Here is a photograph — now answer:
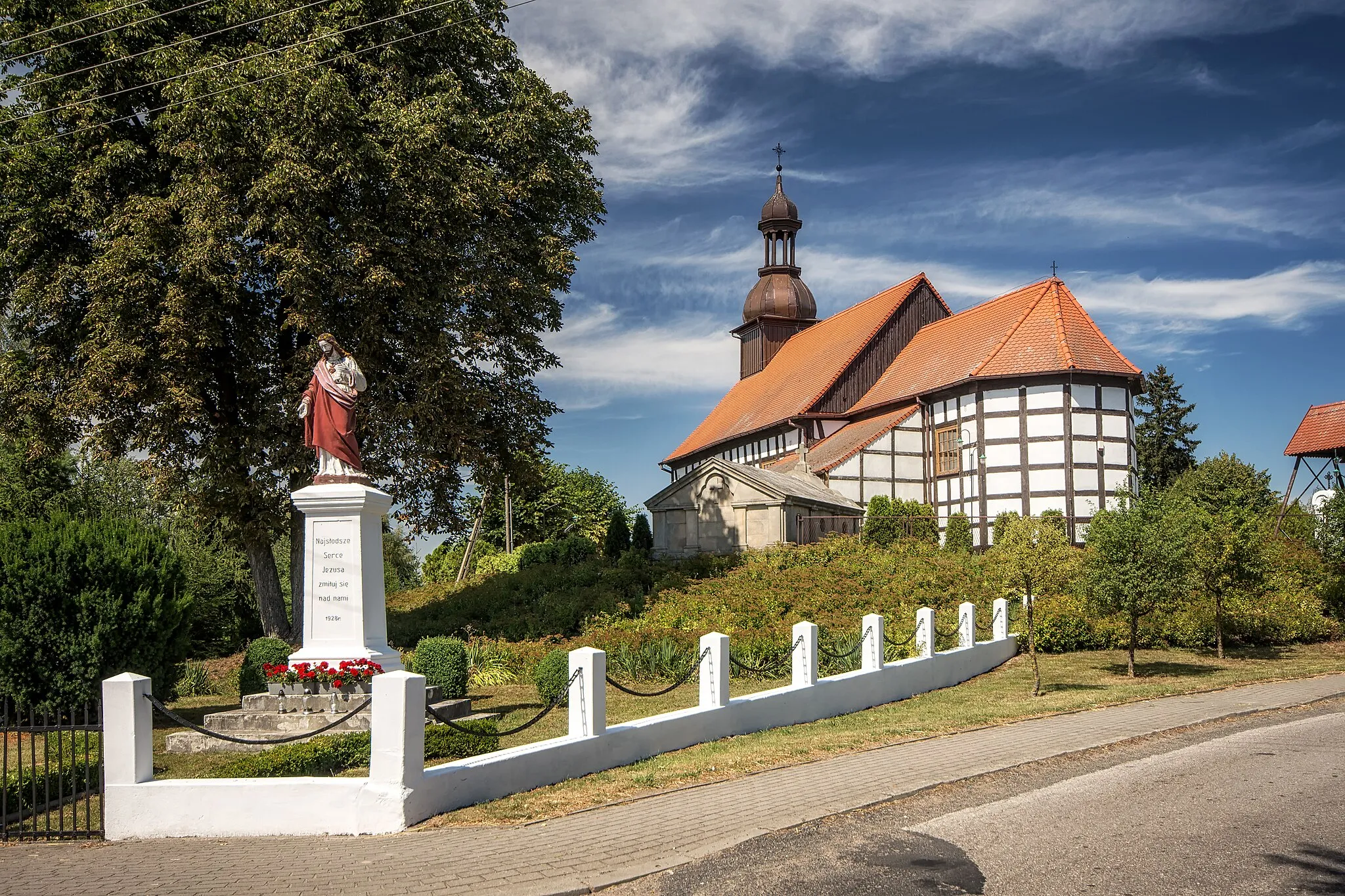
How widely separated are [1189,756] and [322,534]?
9.37 meters

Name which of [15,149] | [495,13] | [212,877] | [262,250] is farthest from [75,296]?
[212,877]

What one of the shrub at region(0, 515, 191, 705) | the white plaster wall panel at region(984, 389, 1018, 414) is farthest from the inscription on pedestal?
the white plaster wall panel at region(984, 389, 1018, 414)

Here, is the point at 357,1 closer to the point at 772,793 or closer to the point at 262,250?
the point at 262,250

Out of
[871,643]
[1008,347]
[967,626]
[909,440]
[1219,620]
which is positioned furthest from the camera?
[909,440]

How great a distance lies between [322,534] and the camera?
11.7 meters

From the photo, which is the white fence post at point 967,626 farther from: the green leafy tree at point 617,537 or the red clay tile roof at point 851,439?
the green leafy tree at point 617,537

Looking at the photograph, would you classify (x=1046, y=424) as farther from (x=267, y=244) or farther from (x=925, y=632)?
(x=267, y=244)

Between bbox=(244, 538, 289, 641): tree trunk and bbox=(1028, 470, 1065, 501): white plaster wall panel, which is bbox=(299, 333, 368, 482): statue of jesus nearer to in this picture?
bbox=(244, 538, 289, 641): tree trunk

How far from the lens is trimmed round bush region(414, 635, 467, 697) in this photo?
13.1 meters

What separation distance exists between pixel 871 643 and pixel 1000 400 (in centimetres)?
1715

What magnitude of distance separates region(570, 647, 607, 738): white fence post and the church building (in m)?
19.7

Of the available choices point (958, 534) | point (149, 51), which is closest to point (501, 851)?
point (149, 51)

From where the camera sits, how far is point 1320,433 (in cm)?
2947

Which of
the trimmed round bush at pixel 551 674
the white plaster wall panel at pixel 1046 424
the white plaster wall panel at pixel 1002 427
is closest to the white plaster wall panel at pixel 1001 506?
the white plaster wall panel at pixel 1002 427
